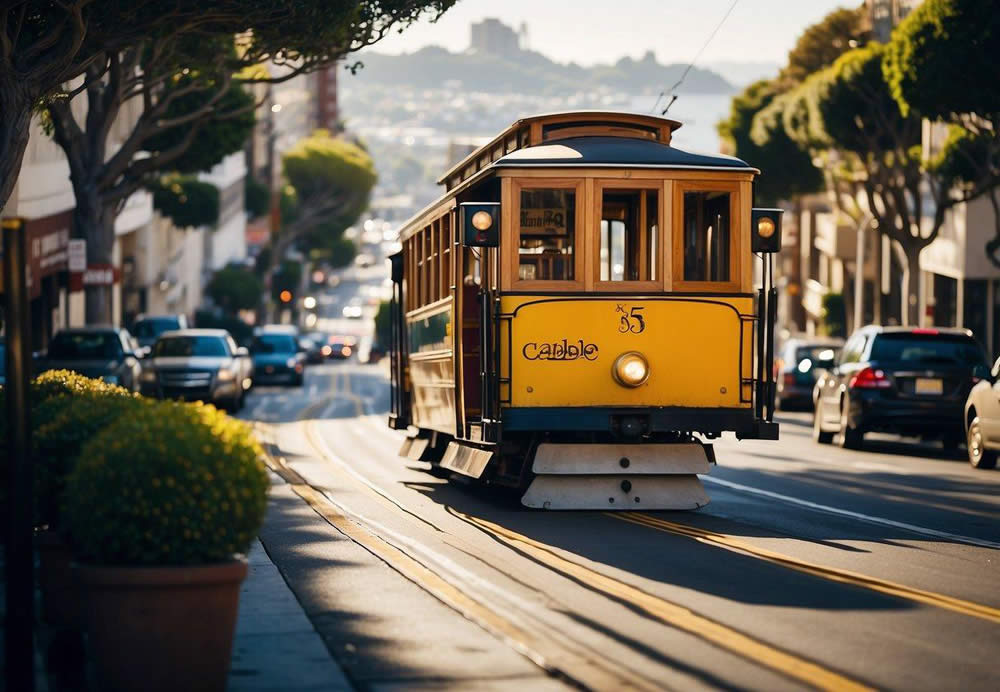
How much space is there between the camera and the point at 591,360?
15.8m

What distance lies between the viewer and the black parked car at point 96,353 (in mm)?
30875

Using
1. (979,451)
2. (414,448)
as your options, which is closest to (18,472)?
(414,448)

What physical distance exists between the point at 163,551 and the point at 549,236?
8.90 m

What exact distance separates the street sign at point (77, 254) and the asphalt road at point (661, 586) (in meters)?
18.4

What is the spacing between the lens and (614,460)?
15.9 meters

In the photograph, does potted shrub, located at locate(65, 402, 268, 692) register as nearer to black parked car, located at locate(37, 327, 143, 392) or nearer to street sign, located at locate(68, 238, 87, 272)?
black parked car, located at locate(37, 327, 143, 392)

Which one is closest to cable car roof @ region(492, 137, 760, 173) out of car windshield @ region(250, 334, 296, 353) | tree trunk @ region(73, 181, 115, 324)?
tree trunk @ region(73, 181, 115, 324)

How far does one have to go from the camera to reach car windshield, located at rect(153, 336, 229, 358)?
1476 inches

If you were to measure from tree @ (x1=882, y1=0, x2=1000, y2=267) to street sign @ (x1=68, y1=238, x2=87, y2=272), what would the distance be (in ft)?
56.0

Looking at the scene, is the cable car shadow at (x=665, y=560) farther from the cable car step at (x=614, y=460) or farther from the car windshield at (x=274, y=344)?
the car windshield at (x=274, y=344)

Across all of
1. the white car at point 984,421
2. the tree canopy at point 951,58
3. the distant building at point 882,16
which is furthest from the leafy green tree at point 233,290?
the white car at point 984,421

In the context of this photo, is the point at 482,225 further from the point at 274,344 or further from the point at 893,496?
the point at 274,344

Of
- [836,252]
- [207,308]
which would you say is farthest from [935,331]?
[207,308]

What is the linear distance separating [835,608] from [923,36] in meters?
26.6
